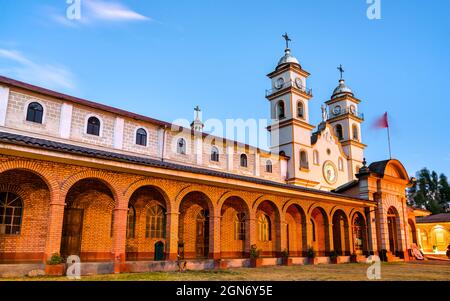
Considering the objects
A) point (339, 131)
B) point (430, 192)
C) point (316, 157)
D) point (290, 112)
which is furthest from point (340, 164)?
point (430, 192)

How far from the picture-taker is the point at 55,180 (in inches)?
499

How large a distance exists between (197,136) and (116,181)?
12196 mm

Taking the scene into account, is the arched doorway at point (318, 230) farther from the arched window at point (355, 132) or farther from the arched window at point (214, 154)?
the arched window at point (355, 132)

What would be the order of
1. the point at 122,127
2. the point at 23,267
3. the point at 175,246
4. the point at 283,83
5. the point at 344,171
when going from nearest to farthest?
the point at 23,267 → the point at 175,246 → the point at 122,127 → the point at 283,83 → the point at 344,171

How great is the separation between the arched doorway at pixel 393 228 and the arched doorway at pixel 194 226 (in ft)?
52.9

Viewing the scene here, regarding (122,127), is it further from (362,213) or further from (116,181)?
(362,213)

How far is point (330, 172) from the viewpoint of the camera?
123 ft

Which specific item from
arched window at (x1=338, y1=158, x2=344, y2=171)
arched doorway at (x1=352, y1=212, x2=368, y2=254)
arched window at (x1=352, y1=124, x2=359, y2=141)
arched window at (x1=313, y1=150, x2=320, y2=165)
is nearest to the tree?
arched window at (x1=352, y1=124, x2=359, y2=141)

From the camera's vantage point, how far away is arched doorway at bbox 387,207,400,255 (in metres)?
28.6

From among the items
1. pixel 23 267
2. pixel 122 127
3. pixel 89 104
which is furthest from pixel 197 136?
pixel 23 267

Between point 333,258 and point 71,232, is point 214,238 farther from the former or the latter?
point 333,258

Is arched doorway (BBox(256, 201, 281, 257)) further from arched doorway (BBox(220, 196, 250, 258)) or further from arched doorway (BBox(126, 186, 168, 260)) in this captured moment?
arched doorway (BBox(126, 186, 168, 260))

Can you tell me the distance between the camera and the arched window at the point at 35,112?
61.2 feet

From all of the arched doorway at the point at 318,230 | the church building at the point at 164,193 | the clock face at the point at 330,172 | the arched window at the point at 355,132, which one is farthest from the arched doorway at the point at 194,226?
the arched window at the point at 355,132
